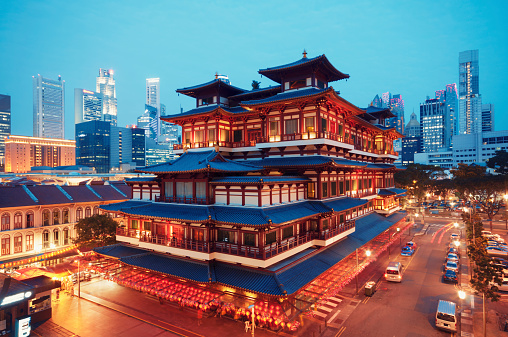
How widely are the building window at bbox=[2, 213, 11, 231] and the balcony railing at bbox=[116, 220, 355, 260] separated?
82.1ft

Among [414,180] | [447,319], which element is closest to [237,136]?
[447,319]

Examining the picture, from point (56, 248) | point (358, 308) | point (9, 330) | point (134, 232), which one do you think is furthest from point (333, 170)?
point (56, 248)

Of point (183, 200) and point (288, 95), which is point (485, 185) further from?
point (183, 200)

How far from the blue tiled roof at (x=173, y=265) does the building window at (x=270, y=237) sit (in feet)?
19.6

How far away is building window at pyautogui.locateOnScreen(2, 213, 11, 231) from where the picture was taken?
41594mm

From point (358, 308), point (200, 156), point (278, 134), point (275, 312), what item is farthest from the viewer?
point (278, 134)

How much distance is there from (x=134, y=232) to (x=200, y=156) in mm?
12833

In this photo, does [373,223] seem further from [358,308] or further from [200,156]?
[200,156]

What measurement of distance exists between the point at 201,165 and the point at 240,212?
19.3 ft

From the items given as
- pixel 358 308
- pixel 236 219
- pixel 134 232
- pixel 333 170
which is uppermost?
pixel 333 170

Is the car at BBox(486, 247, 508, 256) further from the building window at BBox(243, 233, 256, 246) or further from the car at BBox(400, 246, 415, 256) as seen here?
the building window at BBox(243, 233, 256, 246)

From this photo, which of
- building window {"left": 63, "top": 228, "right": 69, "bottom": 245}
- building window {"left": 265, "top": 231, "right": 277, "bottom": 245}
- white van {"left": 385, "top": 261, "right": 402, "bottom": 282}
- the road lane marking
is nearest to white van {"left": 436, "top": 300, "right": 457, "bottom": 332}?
the road lane marking

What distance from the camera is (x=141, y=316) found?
2666 cm

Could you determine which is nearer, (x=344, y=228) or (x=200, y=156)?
(x=200, y=156)
